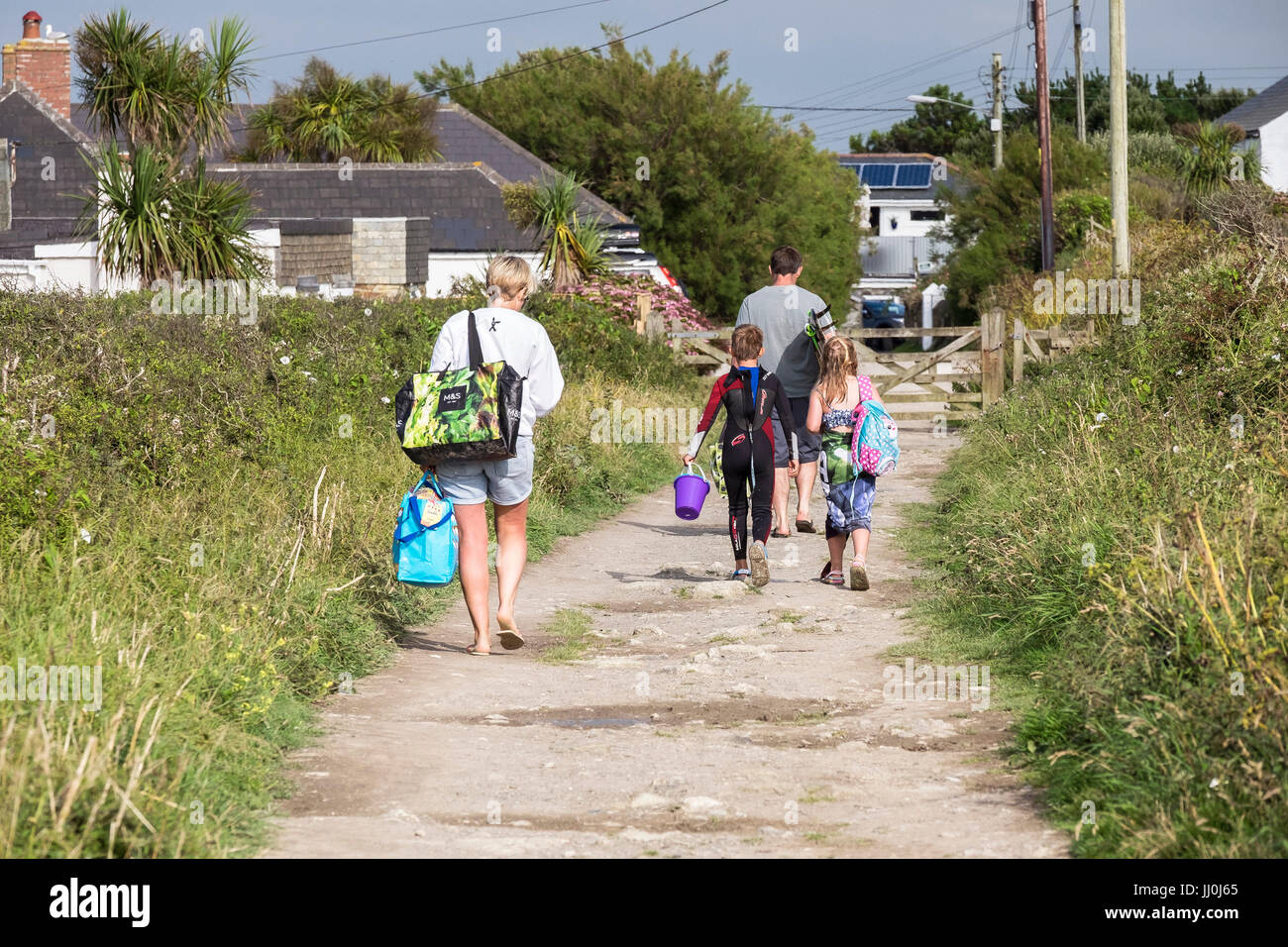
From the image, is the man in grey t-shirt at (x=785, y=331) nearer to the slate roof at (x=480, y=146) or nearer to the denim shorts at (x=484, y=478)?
the denim shorts at (x=484, y=478)

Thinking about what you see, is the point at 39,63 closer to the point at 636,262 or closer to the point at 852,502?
the point at 636,262

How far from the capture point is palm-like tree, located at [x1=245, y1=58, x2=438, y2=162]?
39.9 m

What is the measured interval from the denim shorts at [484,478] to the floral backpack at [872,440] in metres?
2.46

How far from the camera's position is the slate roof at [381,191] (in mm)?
34594

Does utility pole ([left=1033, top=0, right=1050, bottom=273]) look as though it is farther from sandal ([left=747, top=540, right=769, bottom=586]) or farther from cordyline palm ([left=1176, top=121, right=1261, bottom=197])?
sandal ([left=747, top=540, right=769, bottom=586])

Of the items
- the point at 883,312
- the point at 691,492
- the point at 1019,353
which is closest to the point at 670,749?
the point at 691,492

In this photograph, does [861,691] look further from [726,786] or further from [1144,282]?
[1144,282]

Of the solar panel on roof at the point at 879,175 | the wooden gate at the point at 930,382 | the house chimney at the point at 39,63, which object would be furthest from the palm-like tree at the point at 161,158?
the solar panel on roof at the point at 879,175

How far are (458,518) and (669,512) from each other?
5.80 metres

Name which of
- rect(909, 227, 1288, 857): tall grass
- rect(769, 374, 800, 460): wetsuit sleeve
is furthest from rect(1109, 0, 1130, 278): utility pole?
rect(769, 374, 800, 460): wetsuit sleeve

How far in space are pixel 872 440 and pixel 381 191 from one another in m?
28.2

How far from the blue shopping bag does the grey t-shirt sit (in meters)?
3.85
